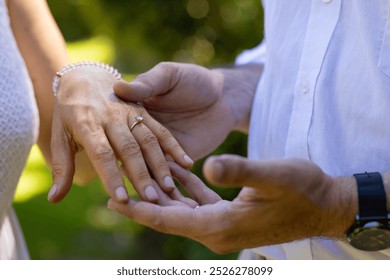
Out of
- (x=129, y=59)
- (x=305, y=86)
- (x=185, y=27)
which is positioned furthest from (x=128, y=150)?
(x=129, y=59)

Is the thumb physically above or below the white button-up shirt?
above

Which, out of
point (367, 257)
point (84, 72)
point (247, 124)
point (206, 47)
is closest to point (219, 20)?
point (206, 47)

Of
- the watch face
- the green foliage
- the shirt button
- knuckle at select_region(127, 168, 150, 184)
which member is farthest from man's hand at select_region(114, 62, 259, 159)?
the green foliage

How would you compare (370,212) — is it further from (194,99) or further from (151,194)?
(194,99)

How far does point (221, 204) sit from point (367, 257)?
20.1 inches

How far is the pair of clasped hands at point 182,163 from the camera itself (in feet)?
4.92

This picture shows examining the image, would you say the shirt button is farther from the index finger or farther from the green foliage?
the green foliage

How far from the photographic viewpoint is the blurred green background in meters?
4.02

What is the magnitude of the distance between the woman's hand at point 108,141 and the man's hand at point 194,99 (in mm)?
75

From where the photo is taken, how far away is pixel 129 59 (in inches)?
220

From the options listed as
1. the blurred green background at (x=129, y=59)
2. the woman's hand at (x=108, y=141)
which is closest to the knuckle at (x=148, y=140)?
the woman's hand at (x=108, y=141)

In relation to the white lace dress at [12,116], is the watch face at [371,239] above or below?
below

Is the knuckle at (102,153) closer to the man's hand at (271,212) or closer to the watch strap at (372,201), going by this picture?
the man's hand at (271,212)

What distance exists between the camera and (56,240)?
4930 millimetres
